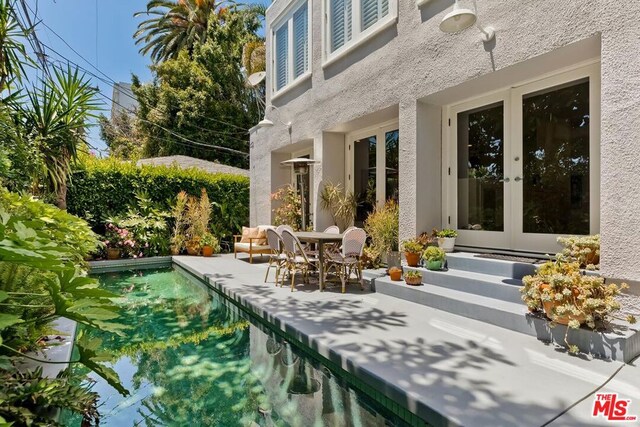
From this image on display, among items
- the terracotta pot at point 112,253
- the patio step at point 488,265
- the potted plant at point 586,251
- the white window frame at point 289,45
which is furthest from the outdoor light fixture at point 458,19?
the terracotta pot at point 112,253

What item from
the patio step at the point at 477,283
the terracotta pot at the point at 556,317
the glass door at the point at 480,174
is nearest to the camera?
the terracotta pot at the point at 556,317

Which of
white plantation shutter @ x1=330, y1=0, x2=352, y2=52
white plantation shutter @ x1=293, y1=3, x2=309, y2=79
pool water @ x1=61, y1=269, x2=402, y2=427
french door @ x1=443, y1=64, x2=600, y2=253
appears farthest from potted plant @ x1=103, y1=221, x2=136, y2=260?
french door @ x1=443, y1=64, x2=600, y2=253

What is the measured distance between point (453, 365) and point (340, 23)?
322 inches

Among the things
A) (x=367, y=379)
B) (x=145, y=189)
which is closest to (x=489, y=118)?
(x=367, y=379)

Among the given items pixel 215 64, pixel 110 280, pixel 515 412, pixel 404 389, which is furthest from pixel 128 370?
pixel 215 64

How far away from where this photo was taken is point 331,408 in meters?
3.26

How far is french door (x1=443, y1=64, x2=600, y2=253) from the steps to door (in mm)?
→ 897

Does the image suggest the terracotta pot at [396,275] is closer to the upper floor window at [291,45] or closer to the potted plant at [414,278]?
the potted plant at [414,278]

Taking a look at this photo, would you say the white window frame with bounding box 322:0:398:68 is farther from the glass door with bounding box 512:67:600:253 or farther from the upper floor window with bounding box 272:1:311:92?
the glass door with bounding box 512:67:600:253

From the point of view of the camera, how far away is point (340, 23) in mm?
9023

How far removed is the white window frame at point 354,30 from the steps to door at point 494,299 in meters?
4.71

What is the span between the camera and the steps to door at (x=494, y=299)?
3.61m

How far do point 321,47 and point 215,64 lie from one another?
16420 mm

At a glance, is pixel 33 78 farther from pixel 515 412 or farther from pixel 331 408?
pixel 515 412
